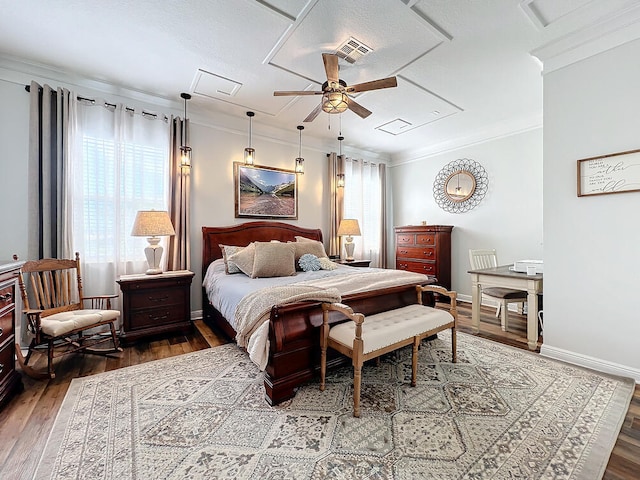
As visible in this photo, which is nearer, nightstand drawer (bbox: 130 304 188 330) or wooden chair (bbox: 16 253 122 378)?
wooden chair (bbox: 16 253 122 378)

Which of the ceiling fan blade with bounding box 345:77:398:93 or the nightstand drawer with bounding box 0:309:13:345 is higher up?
the ceiling fan blade with bounding box 345:77:398:93

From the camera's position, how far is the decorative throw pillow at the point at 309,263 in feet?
12.2

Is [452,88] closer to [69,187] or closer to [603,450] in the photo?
[603,450]

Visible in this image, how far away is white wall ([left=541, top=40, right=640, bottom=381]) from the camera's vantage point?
2346 millimetres

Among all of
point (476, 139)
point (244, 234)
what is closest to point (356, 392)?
point (244, 234)

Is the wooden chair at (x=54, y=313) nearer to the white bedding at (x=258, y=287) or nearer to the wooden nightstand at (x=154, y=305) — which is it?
the wooden nightstand at (x=154, y=305)

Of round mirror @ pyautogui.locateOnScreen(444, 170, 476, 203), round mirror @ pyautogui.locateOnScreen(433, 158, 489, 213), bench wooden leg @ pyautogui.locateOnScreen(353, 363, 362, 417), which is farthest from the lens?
round mirror @ pyautogui.locateOnScreen(444, 170, 476, 203)

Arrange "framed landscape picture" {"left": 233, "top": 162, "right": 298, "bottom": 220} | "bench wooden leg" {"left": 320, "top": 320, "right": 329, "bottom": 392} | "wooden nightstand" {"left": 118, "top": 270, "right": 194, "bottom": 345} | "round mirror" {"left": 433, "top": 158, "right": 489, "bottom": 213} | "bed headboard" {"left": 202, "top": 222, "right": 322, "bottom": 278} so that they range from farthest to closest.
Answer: "round mirror" {"left": 433, "top": 158, "right": 489, "bottom": 213}, "framed landscape picture" {"left": 233, "top": 162, "right": 298, "bottom": 220}, "bed headboard" {"left": 202, "top": 222, "right": 322, "bottom": 278}, "wooden nightstand" {"left": 118, "top": 270, "right": 194, "bottom": 345}, "bench wooden leg" {"left": 320, "top": 320, "right": 329, "bottom": 392}

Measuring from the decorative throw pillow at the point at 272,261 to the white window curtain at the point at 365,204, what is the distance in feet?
7.90

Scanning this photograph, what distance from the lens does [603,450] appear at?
5.14 feet

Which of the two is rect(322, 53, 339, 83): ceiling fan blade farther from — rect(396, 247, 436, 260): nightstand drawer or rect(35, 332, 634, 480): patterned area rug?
rect(396, 247, 436, 260): nightstand drawer

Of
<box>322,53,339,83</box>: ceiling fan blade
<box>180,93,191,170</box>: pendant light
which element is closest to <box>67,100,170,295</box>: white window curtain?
<box>180,93,191,170</box>: pendant light

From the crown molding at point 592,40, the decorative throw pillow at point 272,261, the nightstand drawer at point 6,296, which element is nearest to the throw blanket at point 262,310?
the decorative throw pillow at point 272,261

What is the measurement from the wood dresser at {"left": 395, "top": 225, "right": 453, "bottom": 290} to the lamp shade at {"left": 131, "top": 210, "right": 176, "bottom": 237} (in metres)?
4.07
